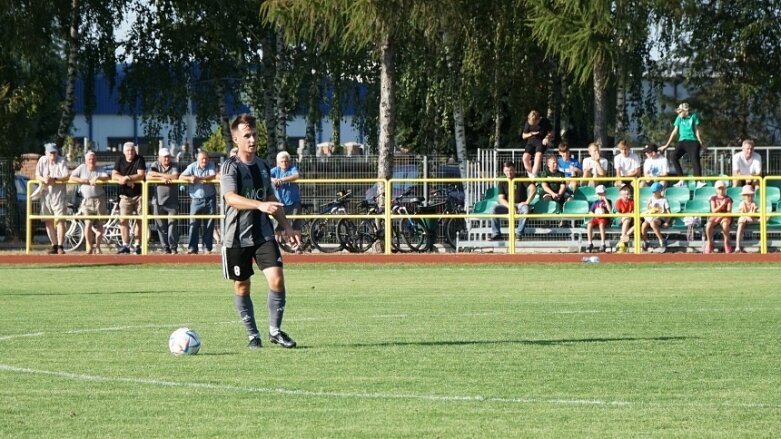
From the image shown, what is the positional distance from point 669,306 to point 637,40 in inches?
635

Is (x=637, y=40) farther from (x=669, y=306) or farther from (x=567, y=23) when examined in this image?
(x=669, y=306)

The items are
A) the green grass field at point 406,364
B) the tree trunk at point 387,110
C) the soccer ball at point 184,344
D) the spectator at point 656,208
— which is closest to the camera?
the green grass field at point 406,364

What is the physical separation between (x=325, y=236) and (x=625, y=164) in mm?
5554

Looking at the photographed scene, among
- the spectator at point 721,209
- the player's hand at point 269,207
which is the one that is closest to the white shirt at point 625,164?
the spectator at point 721,209

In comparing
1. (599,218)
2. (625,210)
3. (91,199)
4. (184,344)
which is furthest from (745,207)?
(184,344)

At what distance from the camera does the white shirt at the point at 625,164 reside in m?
26.2

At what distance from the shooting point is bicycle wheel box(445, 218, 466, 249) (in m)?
26.8

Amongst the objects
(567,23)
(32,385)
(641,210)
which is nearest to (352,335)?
(32,385)

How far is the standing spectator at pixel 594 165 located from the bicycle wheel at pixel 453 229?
93.1 inches

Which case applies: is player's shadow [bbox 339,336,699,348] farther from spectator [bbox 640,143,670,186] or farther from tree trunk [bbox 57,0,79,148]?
tree trunk [bbox 57,0,79,148]

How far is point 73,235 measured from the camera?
28.2m

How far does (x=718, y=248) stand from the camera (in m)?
25.8

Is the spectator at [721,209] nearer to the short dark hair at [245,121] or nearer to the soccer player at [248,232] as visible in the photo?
the soccer player at [248,232]

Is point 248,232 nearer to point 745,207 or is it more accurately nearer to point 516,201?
point 516,201
